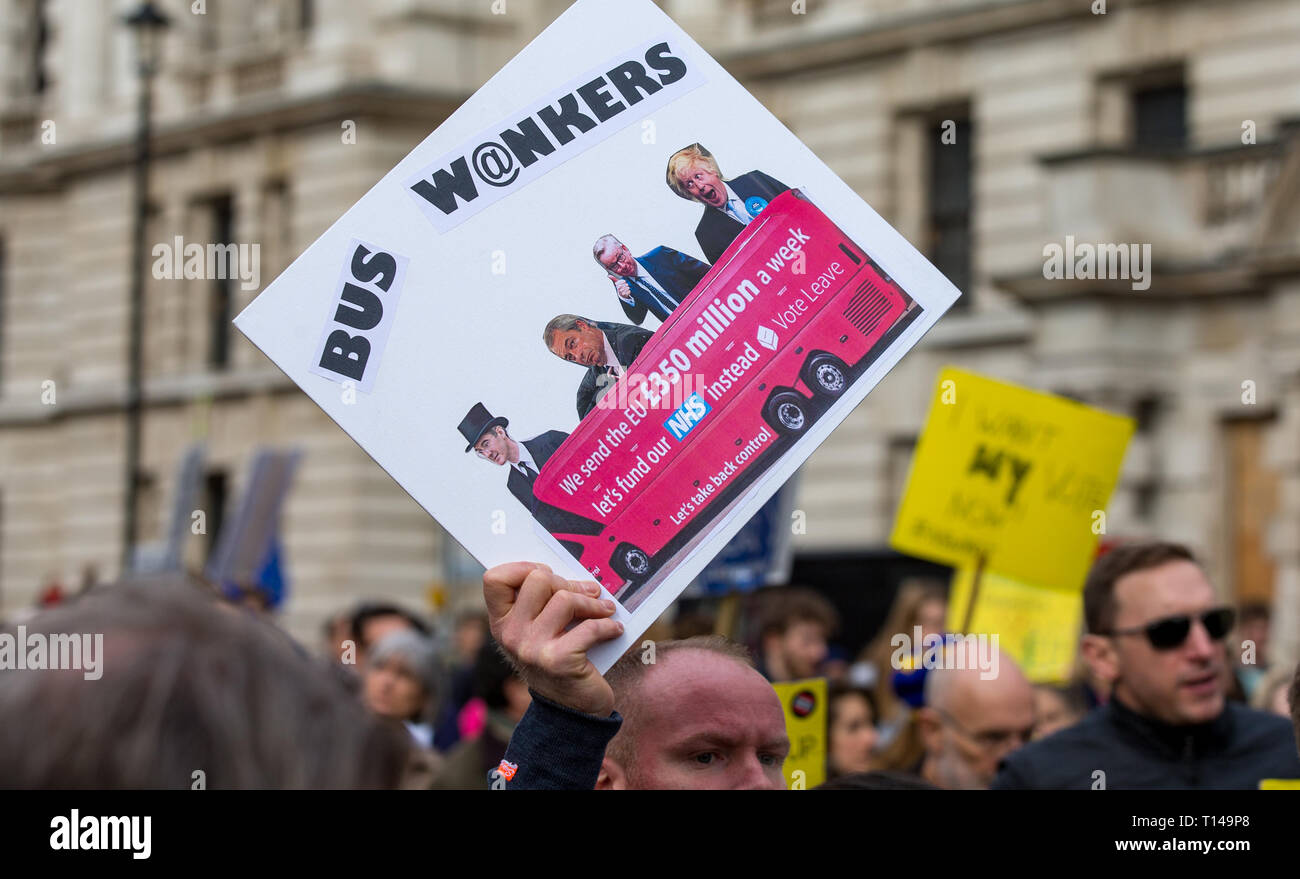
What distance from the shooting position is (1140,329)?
19.0 meters

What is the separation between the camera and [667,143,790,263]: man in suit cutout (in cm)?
319

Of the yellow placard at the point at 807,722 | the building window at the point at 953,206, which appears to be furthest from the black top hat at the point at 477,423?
the building window at the point at 953,206

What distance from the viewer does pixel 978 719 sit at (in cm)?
574

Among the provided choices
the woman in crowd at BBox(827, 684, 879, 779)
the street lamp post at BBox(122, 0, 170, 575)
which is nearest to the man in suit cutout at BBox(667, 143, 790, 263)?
the woman in crowd at BBox(827, 684, 879, 779)

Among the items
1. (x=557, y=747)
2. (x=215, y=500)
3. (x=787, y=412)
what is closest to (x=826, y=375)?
(x=787, y=412)

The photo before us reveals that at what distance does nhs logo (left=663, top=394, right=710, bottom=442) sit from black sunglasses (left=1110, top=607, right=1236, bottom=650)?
2.07 metres

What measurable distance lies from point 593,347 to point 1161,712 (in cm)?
222

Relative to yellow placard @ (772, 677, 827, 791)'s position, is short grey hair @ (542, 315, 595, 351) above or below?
above

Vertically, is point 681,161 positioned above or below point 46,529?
below

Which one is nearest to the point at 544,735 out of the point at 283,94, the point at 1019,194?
the point at 1019,194

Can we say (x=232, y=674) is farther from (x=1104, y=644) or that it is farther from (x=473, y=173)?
(x=1104, y=644)

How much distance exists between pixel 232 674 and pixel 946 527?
18.8ft

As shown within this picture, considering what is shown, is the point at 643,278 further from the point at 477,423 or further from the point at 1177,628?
the point at 1177,628

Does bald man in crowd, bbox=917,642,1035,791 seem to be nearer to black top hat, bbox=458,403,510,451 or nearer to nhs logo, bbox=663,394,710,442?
nhs logo, bbox=663,394,710,442
